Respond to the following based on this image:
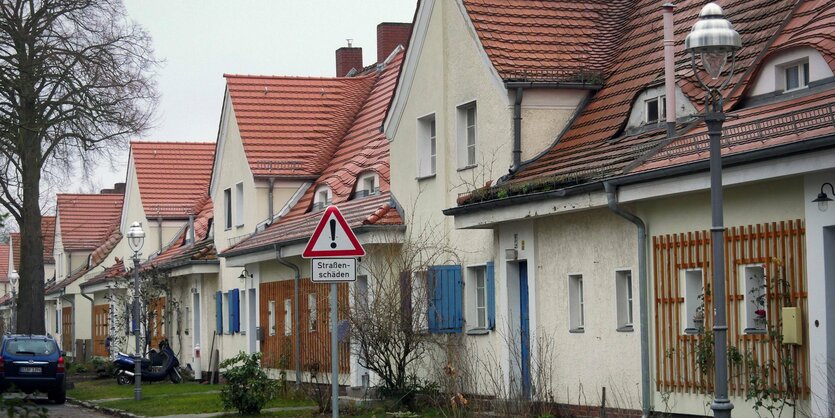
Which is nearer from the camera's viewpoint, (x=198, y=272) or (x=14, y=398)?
(x=14, y=398)

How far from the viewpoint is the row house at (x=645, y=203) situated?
15.0 m

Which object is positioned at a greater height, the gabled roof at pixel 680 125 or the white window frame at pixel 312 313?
the gabled roof at pixel 680 125

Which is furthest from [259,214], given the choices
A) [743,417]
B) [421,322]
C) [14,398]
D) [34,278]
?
[14,398]

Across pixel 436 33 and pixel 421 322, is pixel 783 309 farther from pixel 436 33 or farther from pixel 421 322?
pixel 436 33

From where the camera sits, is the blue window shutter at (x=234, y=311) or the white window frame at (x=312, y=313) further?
the blue window shutter at (x=234, y=311)

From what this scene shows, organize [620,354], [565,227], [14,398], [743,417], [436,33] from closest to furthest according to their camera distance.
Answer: [14,398]
[743,417]
[620,354]
[565,227]
[436,33]

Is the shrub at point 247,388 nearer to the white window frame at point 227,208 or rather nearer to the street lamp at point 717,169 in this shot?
the street lamp at point 717,169

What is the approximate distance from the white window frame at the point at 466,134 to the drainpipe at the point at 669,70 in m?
4.97

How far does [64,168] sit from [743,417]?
25.6 m

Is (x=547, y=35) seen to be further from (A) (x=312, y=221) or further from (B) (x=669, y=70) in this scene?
(A) (x=312, y=221)

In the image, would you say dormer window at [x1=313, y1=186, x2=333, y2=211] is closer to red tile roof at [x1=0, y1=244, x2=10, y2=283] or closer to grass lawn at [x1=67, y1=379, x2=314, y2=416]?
grass lawn at [x1=67, y1=379, x2=314, y2=416]

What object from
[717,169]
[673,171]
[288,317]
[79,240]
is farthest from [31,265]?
[717,169]

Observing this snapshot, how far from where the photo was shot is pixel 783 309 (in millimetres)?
14969

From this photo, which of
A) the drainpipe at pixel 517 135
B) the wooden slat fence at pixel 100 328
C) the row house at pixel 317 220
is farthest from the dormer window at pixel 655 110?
the wooden slat fence at pixel 100 328
